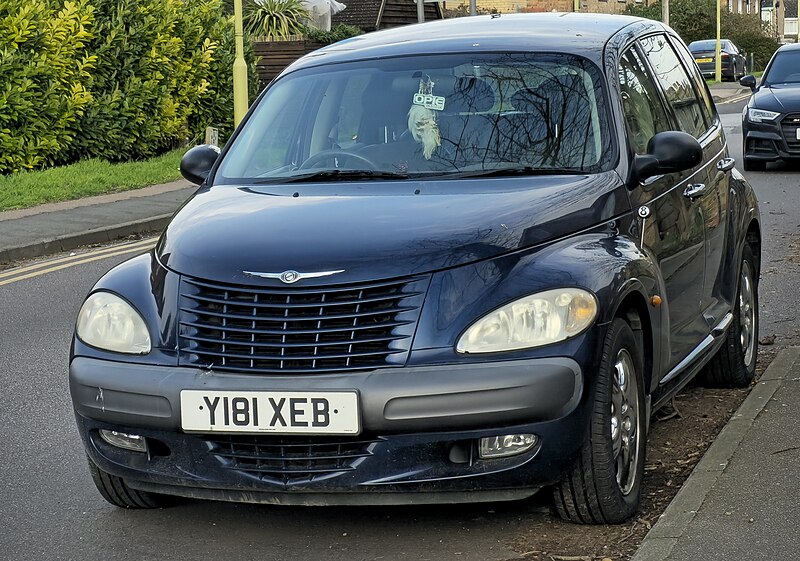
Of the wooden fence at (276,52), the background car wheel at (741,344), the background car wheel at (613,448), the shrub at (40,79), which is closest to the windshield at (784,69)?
the shrub at (40,79)

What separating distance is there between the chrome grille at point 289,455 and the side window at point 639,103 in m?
1.85

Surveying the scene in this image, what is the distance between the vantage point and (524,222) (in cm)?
475

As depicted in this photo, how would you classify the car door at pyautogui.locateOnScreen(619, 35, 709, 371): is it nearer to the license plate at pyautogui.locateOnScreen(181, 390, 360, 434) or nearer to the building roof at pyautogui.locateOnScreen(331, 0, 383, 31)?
the license plate at pyautogui.locateOnScreen(181, 390, 360, 434)

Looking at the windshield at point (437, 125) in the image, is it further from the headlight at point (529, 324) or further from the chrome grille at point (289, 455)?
the chrome grille at point (289, 455)

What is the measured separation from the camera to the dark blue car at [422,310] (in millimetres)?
4355

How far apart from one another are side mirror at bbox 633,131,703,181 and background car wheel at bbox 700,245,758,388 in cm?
148

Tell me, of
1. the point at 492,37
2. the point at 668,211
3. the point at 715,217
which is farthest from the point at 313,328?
the point at 715,217

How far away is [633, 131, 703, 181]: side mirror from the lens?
5367 mm

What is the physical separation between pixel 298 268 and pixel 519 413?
0.83 meters

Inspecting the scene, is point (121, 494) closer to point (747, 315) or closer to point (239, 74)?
point (747, 315)

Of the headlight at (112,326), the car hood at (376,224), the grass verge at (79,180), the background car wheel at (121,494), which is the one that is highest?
the car hood at (376,224)

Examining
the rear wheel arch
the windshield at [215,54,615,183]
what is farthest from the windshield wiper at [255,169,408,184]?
the rear wheel arch

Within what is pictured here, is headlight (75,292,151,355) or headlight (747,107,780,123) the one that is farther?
headlight (747,107,780,123)

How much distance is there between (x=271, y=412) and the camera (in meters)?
4.34
